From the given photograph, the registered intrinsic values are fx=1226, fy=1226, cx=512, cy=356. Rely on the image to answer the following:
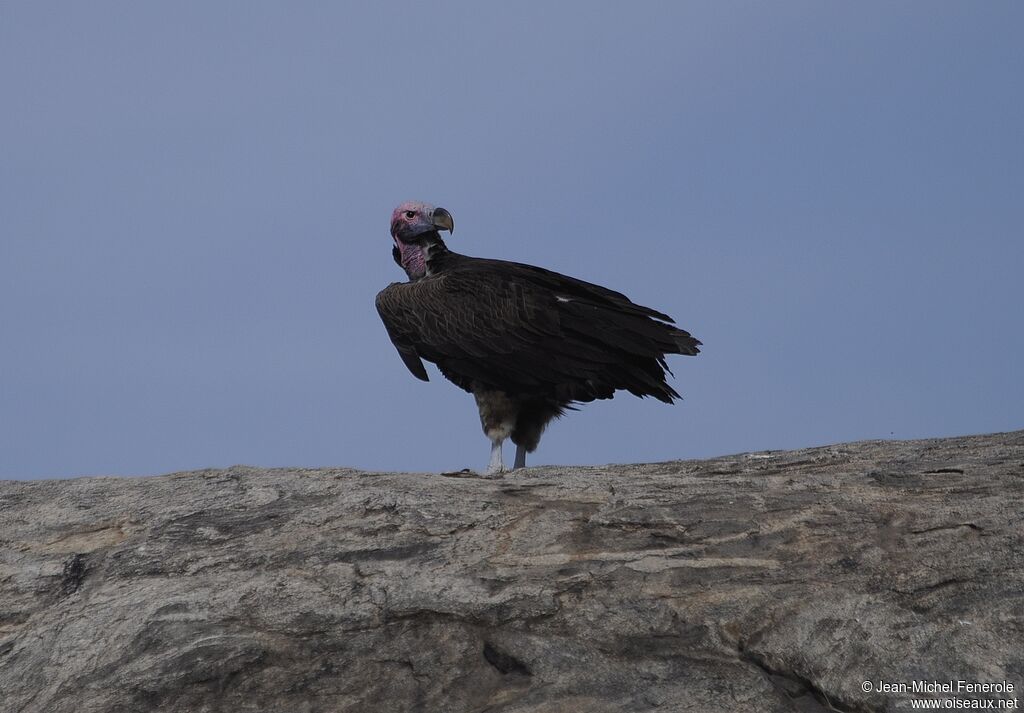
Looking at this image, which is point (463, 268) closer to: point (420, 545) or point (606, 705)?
point (420, 545)

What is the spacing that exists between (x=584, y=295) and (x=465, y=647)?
4675 millimetres

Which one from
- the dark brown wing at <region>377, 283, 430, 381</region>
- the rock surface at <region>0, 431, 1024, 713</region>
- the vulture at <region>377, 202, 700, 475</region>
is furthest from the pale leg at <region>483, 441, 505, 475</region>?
the rock surface at <region>0, 431, 1024, 713</region>

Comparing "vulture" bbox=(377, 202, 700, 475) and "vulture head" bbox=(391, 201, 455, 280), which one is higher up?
"vulture head" bbox=(391, 201, 455, 280)

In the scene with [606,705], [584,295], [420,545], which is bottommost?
[606,705]

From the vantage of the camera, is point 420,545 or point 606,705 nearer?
point 606,705

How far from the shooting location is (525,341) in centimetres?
1101

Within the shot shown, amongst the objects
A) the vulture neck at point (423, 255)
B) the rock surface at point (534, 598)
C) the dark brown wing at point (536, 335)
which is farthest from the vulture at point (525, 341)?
the rock surface at point (534, 598)

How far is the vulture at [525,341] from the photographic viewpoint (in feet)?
35.6

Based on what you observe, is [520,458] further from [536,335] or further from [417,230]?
[417,230]

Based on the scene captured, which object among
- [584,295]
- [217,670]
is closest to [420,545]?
[217,670]

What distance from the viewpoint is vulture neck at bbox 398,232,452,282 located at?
12.6m

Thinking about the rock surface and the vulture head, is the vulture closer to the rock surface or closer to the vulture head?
the vulture head

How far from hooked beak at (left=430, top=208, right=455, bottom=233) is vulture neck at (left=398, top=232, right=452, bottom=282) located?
0.17 m

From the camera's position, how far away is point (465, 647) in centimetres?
727
